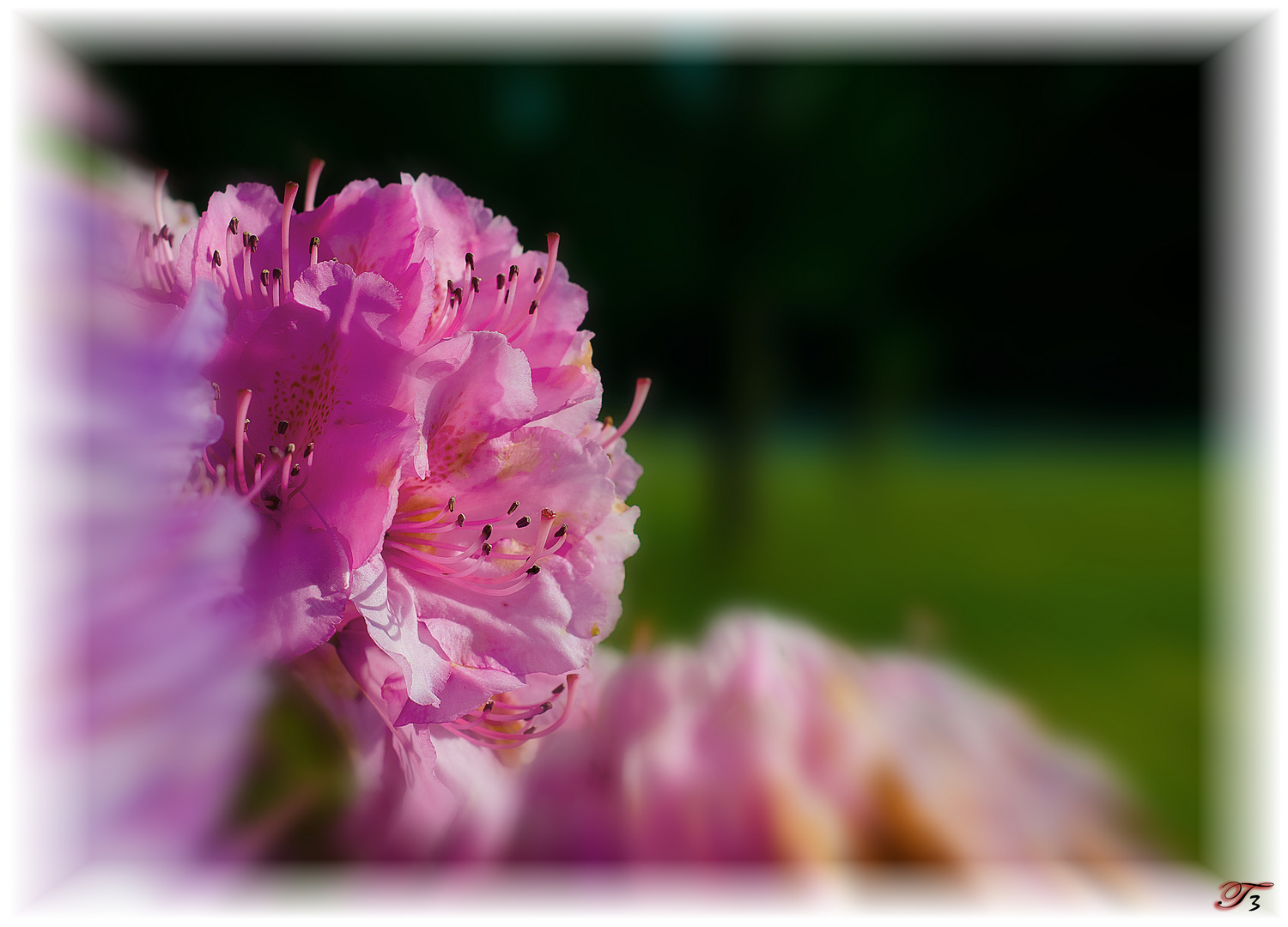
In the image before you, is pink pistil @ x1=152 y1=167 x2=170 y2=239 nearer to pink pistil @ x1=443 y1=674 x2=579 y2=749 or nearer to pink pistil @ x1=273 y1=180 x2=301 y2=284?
pink pistil @ x1=273 y1=180 x2=301 y2=284

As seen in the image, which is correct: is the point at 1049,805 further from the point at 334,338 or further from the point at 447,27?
the point at 447,27

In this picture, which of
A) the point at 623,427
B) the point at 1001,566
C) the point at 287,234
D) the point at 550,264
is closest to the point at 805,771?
the point at 1001,566

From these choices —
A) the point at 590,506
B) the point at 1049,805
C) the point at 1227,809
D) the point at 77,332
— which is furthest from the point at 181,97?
the point at 1227,809

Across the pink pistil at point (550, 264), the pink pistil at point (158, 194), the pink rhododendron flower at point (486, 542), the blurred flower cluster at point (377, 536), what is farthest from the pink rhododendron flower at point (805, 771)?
the pink pistil at point (158, 194)

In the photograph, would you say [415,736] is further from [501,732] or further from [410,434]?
[410,434]
